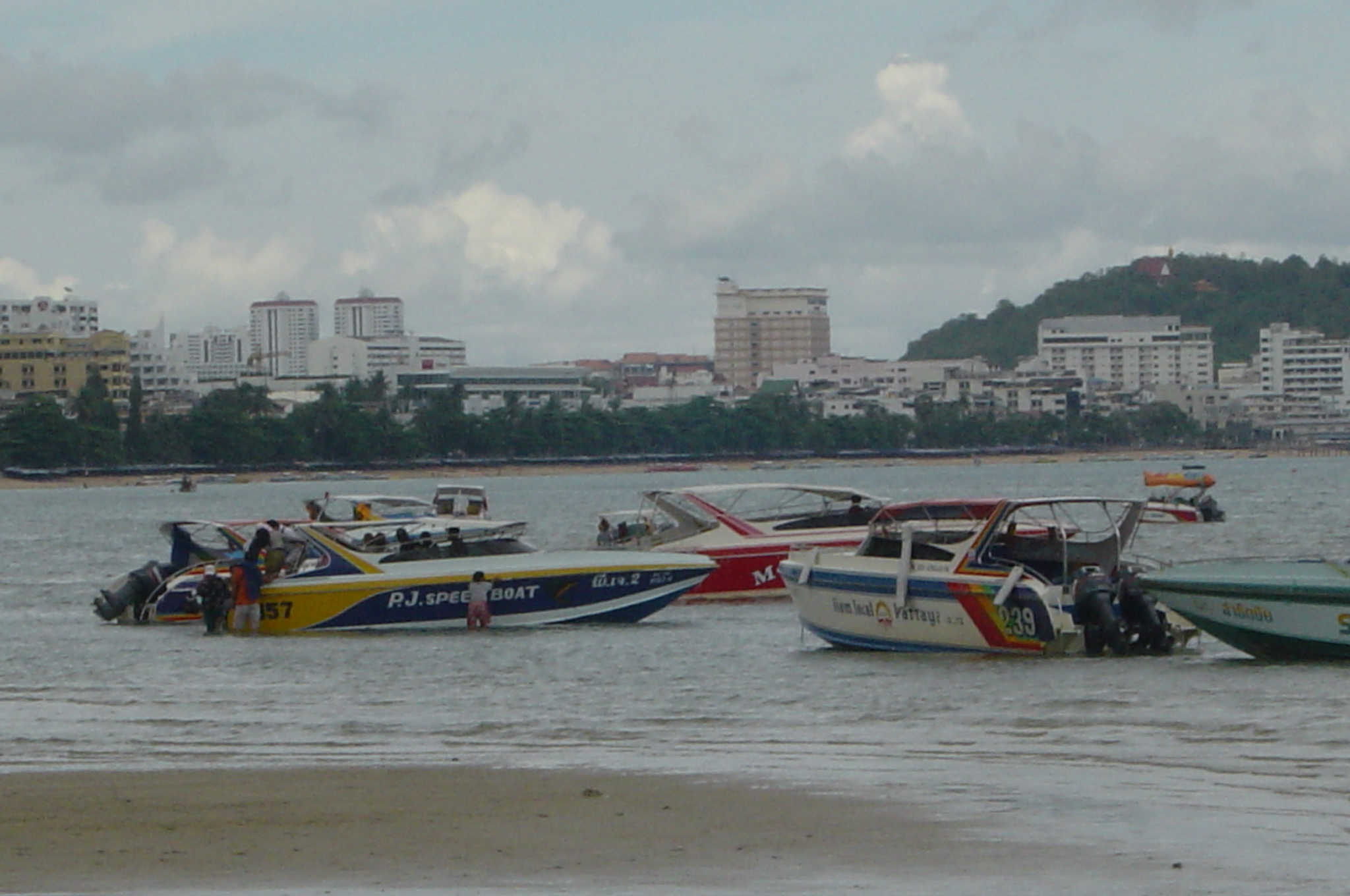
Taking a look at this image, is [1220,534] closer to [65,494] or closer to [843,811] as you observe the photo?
[843,811]

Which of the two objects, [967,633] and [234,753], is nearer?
[234,753]

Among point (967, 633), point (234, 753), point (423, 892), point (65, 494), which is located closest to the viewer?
point (423, 892)

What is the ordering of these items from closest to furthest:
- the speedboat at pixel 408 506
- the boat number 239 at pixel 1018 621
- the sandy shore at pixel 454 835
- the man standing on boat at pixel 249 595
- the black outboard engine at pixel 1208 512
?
the sandy shore at pixel 454 835, the boat number 239 at pixel 1018 621, the man standing on boat at pixel 249 595, the speedboat at pixel 408 506, the black outboard engine at pixel 1208 512

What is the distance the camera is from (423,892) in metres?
11.1

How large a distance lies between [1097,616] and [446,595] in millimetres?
9771

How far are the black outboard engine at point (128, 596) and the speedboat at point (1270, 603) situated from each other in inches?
650

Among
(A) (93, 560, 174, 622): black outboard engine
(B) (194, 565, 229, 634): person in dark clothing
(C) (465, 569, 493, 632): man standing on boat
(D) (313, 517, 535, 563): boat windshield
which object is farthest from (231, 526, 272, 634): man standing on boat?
(A) (93, 560, 174, 622): black outboard engine

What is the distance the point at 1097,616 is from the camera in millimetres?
23234

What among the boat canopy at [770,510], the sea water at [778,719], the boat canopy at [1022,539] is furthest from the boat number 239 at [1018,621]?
the boat canopy at [770,510]

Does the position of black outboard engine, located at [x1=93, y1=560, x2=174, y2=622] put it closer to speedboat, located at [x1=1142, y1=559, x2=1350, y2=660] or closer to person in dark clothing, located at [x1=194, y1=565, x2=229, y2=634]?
person in dark clothing, located at [x1=194, y1=565, x2=229, y2=634]

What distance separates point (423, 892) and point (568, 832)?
6.83 ft

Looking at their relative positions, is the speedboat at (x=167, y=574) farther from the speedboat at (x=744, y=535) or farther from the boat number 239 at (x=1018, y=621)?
the boat number 239 at (x=1018, y=621)

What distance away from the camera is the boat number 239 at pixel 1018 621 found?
23625mm

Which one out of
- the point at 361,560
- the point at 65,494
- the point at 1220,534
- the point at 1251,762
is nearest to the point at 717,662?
the point at 361,560
